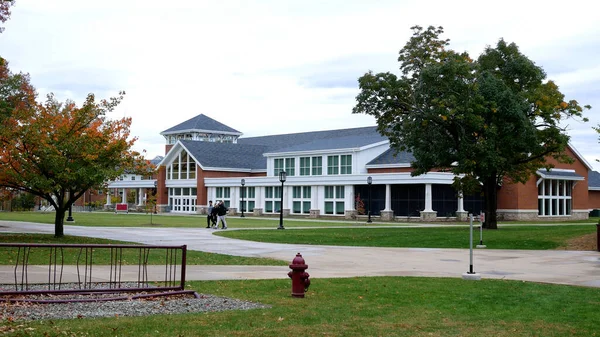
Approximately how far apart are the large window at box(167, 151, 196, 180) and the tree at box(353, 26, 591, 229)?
148 feet

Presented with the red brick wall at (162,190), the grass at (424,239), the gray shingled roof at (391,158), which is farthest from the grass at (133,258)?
the red brick wall at (162,190)

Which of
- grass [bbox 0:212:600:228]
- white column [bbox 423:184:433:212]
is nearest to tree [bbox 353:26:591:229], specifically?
grass [bbox 0:212:600:228]

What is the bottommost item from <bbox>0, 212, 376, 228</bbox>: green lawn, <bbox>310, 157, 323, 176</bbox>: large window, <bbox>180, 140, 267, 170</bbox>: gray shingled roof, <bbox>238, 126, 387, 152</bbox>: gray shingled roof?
<bbox>0, 212, 376, 228</bbox>: green lawn

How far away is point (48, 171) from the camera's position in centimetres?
2756

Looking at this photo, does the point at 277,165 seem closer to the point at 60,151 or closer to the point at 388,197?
the point at 388,197

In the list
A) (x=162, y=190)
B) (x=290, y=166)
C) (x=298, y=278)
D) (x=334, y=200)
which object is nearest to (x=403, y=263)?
(x=298, y=278)

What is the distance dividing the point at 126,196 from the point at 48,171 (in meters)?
68.6

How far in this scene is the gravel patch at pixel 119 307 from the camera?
1044cm

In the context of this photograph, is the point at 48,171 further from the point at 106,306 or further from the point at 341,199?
the point at 341,199

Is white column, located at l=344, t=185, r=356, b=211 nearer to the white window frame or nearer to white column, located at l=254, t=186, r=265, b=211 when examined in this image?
the white window frame

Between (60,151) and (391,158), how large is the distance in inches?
1714

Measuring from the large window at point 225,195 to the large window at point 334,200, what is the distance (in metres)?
15.0

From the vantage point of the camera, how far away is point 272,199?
7250 cm

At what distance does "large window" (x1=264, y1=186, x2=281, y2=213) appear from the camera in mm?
71812
